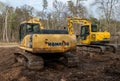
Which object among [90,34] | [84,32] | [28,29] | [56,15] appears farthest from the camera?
[56,15]

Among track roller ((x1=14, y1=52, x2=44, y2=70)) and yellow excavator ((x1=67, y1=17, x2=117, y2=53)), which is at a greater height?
yellow excavator ((x1=67, y1=17, x2=117, y2=53))

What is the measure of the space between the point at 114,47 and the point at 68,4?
32878mm

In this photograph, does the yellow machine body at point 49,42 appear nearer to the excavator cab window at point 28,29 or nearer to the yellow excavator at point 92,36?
the excavator cab window at point 28,29

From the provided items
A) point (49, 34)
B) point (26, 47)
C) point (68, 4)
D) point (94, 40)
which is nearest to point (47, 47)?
point (49, 34)

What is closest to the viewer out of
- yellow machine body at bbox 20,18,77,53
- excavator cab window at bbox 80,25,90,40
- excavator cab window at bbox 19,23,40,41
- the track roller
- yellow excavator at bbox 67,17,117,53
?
yellow machine body at bbox 20,18,77,53

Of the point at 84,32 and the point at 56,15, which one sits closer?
the point at 84,32

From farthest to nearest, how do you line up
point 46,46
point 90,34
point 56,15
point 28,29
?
point 56,15 → point 90,34 → point 28,29 → point 46,46

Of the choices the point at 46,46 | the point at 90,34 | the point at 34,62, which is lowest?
the point at 34,62

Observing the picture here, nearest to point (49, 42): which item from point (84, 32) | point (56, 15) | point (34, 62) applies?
point (34, 62)

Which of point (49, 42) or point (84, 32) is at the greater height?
point (84, 32)

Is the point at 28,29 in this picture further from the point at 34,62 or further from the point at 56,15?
the point at 56,15

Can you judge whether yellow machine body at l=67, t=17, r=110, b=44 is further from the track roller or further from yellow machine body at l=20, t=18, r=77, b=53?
the track roller

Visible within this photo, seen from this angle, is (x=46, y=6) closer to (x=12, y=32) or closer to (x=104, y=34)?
(x=12, y=32)

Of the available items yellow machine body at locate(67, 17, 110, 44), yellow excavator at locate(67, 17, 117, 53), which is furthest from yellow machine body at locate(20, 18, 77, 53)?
yellow machine body at locate(67, 17, 110, 44)
